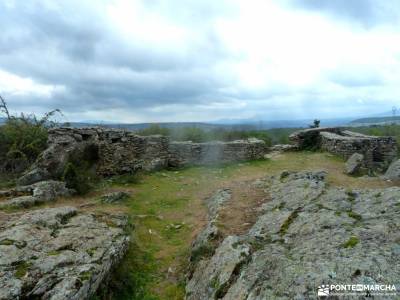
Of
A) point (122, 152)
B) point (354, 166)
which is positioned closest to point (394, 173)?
point (354, 166)

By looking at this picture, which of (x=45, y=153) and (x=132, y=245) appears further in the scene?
(x=45, y=153)

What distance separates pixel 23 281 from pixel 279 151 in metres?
16.7

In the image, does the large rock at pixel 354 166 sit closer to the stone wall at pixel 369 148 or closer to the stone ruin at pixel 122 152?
the stone wall at pixel 369 148

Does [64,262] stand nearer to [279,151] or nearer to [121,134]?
[121,134]

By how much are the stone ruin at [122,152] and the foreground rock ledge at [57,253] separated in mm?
5002

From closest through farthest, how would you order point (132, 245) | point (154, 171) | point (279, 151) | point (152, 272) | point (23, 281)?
point (23, 281) → point (152, 272) → point (132, 245) → point (154, 171) → point (279, 151)

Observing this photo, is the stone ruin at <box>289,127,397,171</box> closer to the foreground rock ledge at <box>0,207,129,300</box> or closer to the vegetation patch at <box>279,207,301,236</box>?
the vegetation patch at <box>279,207,301,236</box>

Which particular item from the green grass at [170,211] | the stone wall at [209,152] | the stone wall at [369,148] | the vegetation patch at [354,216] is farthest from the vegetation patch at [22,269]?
the stone wall at [369,148]

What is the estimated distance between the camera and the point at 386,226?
6051 mm

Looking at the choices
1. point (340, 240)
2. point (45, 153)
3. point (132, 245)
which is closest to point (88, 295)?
point (132, 245)

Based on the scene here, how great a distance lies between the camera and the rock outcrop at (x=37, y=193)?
35.0 feet
